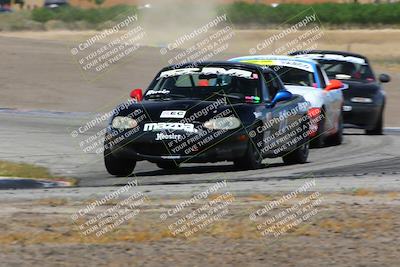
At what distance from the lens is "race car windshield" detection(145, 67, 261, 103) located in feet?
39.9

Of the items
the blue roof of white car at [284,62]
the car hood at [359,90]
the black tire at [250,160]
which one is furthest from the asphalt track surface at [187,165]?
the blue roof of white car at [284,62]

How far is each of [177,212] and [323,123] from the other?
7.30 meters

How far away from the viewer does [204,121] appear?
37.1ft

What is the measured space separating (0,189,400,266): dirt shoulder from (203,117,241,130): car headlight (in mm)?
2260

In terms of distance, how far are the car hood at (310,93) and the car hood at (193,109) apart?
10.8 ft

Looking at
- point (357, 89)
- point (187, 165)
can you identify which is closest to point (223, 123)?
point (187, 165)

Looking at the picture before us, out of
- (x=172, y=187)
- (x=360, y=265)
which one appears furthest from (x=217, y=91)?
(x=360, y=265)

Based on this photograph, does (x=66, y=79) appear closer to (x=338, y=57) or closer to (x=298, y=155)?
(x=338, y=57)

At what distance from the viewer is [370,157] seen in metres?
14.3

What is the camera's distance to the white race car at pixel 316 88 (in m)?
15.3

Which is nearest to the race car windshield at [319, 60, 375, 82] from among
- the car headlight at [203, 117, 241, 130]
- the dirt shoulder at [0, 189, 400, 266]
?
the car headlight at [203, 117, 241, 130]

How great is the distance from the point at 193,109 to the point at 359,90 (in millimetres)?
7086

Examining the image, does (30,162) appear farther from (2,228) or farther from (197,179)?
(2,228)

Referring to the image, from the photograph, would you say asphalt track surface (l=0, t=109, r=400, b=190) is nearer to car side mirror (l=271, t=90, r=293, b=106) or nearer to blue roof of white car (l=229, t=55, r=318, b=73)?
car side mirror (l=271, t=90, r=293, b=106)
